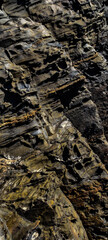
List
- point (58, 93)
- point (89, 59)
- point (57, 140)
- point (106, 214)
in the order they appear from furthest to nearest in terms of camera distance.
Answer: point (89, 59) → point (58, 93) → point (57, 140) → point (106, 214)

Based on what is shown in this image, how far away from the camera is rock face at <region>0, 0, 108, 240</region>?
866cm

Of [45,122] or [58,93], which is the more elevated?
[58,93]

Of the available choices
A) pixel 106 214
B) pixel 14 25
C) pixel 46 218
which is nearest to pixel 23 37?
pixel 14 25

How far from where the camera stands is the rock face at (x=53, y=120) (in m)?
8.66

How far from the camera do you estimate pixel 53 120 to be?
36.4 ft

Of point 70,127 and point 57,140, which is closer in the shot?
point 57,140

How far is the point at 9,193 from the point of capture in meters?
8.70

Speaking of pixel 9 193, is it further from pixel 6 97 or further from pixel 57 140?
pixel 6 97

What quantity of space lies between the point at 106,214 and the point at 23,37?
1054 cm

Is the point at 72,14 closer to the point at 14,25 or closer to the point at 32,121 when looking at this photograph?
the point at 14,25

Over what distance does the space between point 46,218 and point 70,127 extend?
5052mm

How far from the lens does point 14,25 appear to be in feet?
36.7

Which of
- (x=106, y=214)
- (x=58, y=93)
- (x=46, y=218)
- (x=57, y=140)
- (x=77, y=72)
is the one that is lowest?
(x=106, y=214)

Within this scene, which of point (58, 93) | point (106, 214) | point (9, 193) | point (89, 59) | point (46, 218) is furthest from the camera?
point (89, 59)
